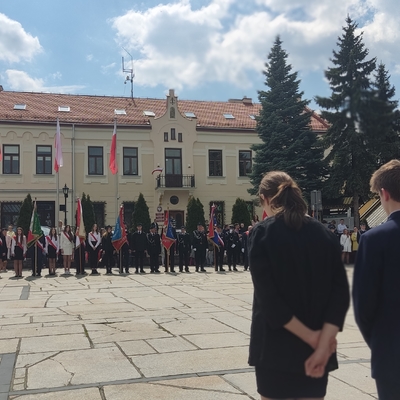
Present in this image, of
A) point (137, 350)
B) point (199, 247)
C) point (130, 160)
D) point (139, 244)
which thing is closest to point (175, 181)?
point (130, 160)

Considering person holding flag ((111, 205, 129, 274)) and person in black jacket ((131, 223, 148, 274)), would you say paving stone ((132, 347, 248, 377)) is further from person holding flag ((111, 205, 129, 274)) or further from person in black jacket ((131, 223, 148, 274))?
person in black jacket ((131, 223, 148, 274))

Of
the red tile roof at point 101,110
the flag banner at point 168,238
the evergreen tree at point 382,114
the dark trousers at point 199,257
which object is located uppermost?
the red tile roof at point 101,110

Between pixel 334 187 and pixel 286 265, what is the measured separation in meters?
0.52

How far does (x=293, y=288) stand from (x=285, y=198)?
1.44ft

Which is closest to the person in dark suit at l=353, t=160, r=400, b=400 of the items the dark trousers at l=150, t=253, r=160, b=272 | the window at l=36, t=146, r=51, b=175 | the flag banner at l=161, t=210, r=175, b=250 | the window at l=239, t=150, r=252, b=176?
the dark trousers at l=150, t=253, r=160, b=272

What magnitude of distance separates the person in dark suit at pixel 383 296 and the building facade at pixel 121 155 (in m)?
30.8

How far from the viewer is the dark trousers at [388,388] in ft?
8.12

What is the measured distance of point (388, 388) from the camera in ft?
8.20

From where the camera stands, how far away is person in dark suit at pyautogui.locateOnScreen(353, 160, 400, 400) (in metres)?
2.41

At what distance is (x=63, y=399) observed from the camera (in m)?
4.52

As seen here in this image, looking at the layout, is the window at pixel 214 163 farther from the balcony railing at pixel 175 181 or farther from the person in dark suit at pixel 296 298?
the person in dark suit at pixel 296 298

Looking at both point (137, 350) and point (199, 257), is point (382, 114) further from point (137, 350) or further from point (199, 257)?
point (199, 257)

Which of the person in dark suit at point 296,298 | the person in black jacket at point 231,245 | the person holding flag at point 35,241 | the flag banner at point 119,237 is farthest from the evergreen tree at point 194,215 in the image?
the person in dark suit at point 296,298

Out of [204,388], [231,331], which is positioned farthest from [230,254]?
[204,388]
